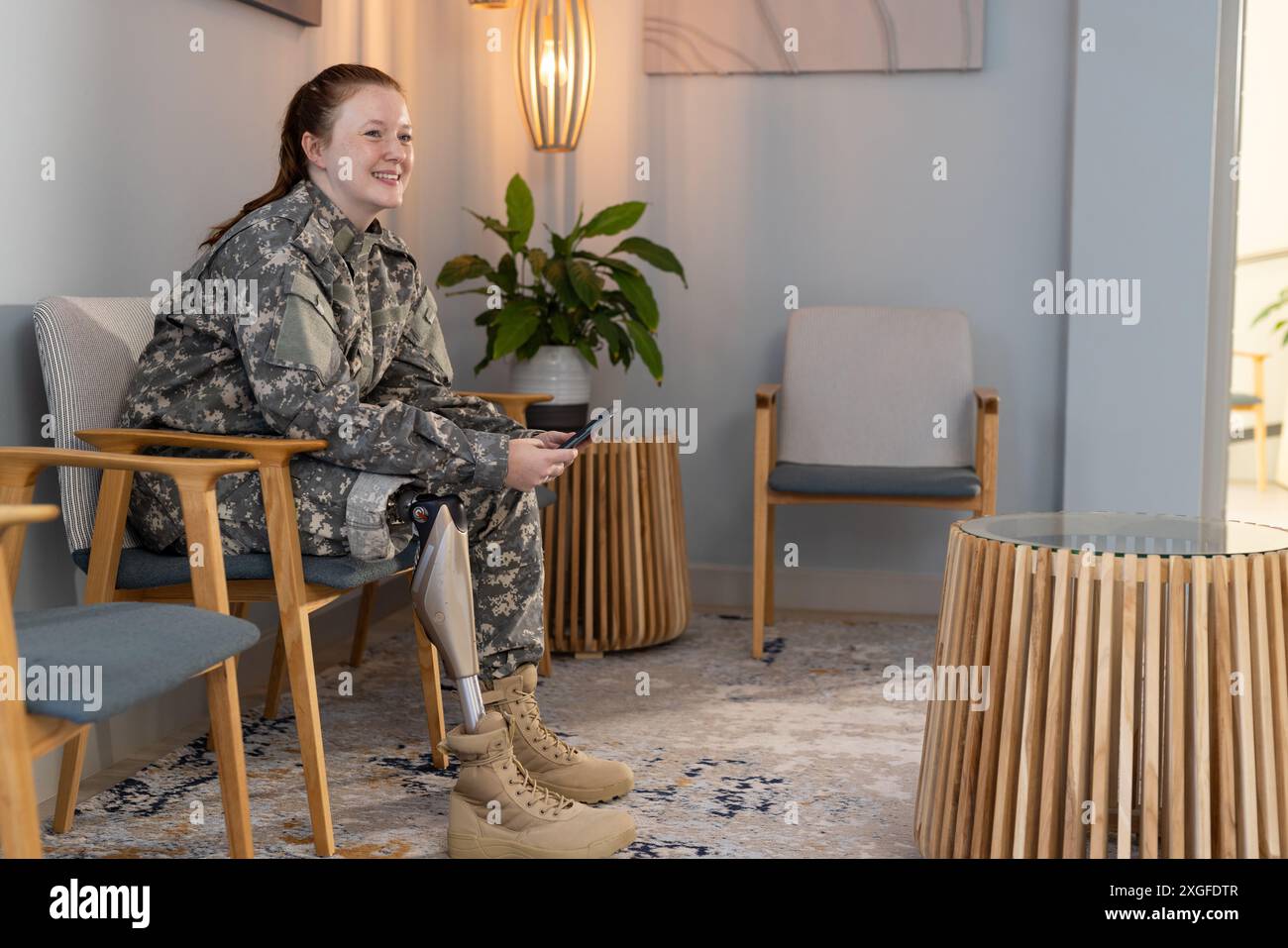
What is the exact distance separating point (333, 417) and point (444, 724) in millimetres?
879

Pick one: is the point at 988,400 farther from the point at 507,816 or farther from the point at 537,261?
the point at 507,816

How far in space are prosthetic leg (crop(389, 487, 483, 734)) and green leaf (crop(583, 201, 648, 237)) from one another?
5.11ft

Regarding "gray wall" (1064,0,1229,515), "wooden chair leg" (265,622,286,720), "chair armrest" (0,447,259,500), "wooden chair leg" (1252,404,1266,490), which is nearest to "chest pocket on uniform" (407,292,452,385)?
"wooden chair leg" (265,622,286,720)

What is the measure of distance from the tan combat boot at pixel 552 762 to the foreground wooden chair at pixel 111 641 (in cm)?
51

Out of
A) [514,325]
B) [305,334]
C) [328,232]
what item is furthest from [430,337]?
[514,325]

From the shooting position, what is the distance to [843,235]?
368 cm

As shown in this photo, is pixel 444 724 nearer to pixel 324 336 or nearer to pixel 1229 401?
pixel 324 336

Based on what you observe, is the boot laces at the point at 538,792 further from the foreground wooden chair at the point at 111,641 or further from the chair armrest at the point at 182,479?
the chair armrest at the point at 182,479

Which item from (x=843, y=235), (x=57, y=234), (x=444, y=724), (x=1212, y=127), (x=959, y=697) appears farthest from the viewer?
(x=843, y=235)

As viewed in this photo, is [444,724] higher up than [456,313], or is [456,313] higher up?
[456,313]

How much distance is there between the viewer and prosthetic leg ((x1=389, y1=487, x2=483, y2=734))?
1.86 metres

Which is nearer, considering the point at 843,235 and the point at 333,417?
the point at 333,417

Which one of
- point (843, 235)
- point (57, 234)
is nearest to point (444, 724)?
point (57, 234)

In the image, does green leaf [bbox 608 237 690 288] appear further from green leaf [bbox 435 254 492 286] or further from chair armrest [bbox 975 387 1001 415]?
chair armrest [bbox 975 387 1001 415]
